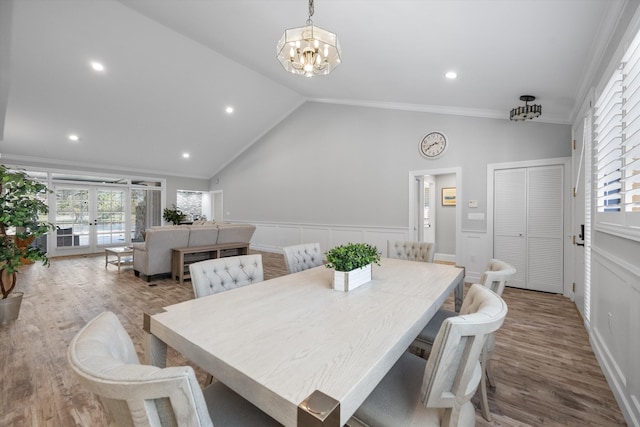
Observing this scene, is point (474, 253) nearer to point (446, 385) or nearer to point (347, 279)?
point (347, 279)

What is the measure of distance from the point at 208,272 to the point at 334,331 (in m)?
0.99

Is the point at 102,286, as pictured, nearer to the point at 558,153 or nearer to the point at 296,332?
the point at 296,332

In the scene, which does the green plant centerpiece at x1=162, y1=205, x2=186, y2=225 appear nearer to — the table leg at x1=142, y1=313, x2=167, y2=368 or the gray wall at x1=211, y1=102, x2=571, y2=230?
the gray wall at x1=211, y1=102, x2=571, y2=230

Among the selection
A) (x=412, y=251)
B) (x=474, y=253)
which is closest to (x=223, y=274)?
(x=412, y=251)

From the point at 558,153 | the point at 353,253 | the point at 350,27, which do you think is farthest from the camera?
the point at 558,153

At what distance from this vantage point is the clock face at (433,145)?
477cm

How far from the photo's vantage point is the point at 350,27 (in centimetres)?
294

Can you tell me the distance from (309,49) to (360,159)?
3.94 meters

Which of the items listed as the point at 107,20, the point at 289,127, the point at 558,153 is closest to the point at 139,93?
the point at 107,20

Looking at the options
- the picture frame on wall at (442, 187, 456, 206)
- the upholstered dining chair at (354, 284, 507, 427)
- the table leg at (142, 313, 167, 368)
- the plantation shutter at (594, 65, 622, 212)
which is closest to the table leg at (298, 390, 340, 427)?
the upholstered dining chair at (354, 284, 507, 427)

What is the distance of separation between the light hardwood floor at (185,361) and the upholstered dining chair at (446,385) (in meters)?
0.90

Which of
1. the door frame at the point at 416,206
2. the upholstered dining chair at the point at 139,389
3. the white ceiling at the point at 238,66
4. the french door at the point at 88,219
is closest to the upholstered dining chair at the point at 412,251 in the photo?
the white ceiling at the point at 238,66

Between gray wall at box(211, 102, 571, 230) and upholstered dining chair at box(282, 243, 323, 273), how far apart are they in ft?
10.1

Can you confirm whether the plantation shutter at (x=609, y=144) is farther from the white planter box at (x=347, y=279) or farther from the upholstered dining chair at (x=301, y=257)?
the upholstered dining chair at (x=301, y=257)
